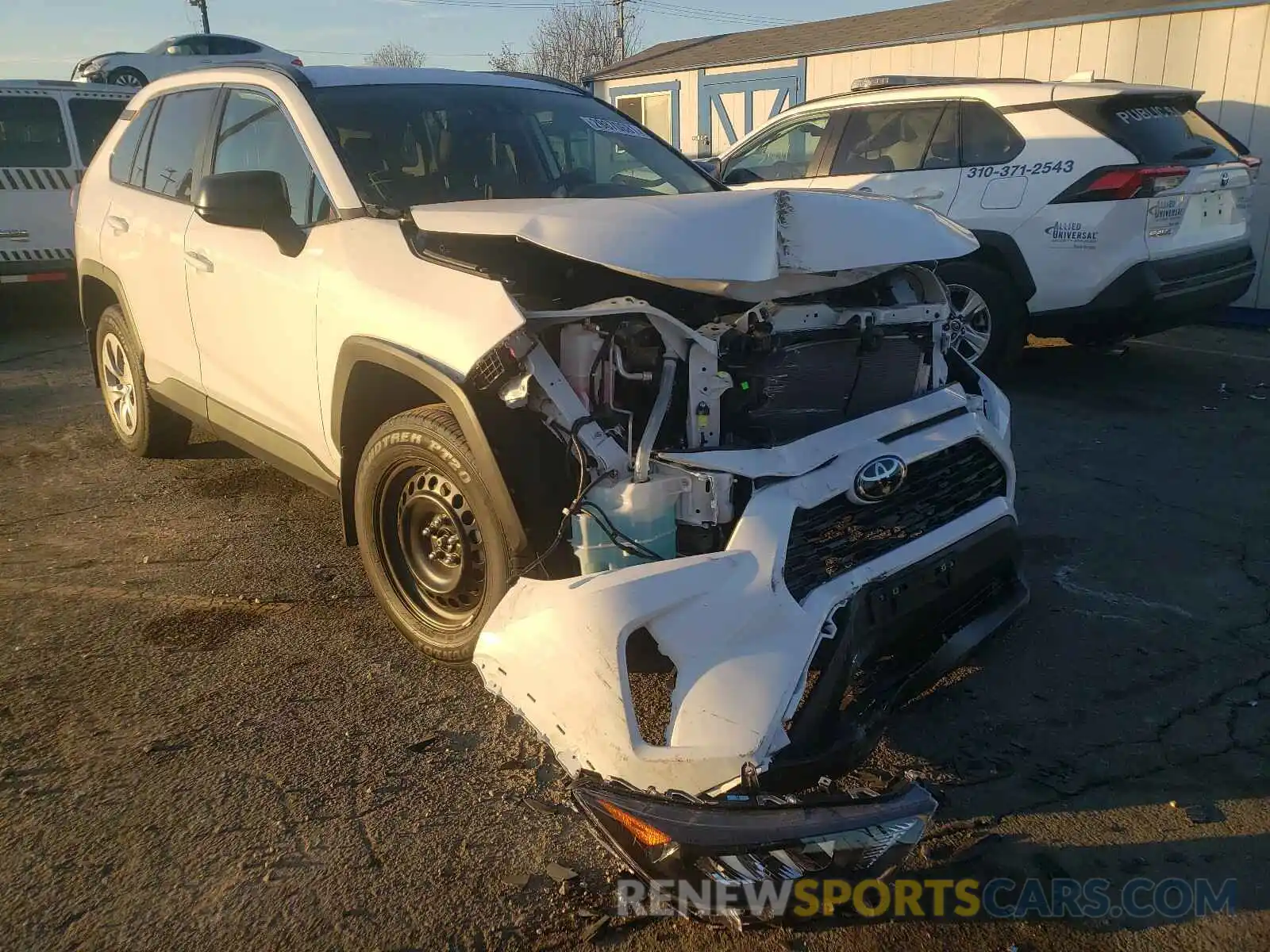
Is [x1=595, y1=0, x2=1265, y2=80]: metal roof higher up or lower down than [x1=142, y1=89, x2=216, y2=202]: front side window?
higher up

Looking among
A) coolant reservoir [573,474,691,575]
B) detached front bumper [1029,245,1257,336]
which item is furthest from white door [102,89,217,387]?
detached front bumper [1029,245,1257,336]

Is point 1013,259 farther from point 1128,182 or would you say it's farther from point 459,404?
point 459,404

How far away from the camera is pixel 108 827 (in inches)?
101

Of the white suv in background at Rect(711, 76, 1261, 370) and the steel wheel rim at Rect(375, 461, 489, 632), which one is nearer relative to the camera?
the steel wheel rim at Rect(375, 461, 489, 632)

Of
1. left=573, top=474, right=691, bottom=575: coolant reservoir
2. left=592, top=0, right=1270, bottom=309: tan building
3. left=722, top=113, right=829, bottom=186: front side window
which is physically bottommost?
left=573, top=474, right=691, bottom=575: coolant reservoir

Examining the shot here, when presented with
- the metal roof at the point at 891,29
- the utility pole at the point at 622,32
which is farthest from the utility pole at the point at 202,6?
the metal roof at the point at 891,29

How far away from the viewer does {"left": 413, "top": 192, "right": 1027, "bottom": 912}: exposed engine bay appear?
2.21m

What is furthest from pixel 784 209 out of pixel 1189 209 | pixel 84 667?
pixel 1189 209

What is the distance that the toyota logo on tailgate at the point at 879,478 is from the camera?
8.95 feet

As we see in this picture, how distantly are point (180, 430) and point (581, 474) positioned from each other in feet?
11.8

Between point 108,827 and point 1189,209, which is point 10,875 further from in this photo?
point 1189,209

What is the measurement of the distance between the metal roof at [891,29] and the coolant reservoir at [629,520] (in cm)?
913

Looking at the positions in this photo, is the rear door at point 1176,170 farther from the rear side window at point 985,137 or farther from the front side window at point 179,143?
the front side window at point 179,143

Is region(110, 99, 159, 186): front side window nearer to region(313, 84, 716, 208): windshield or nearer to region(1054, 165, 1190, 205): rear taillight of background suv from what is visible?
region(313, 84, 716, 208): windshield
